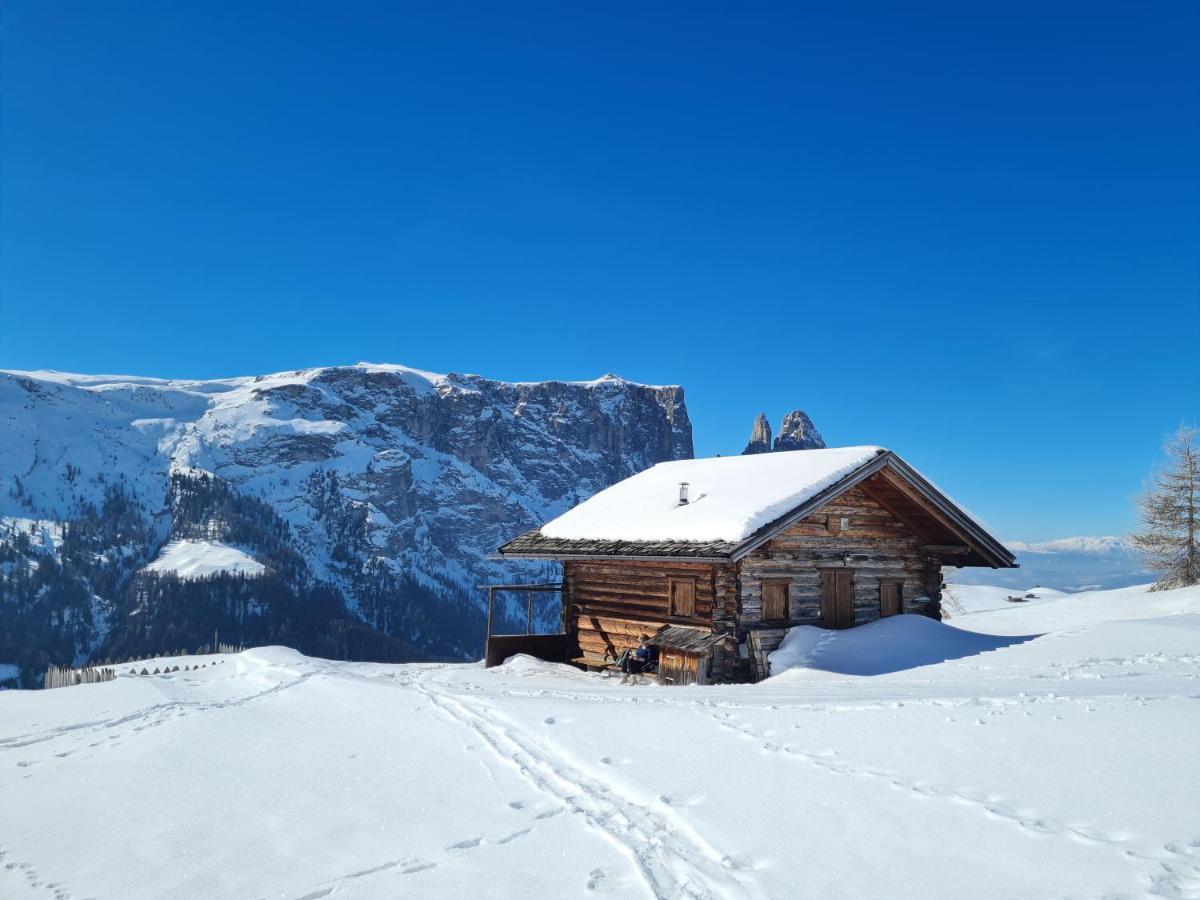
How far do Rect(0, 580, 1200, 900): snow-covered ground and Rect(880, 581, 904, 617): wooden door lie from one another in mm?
8019

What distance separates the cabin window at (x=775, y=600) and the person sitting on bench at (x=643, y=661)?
261 centimetres

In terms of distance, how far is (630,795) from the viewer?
6168 mm

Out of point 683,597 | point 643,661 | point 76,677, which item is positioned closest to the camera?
point 76,677

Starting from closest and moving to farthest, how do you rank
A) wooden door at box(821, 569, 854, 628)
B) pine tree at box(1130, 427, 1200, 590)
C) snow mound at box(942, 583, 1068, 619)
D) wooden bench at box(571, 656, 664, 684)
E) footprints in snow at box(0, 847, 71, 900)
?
footprints in snow at box(0, 847, 71, 900) → wooden door at box(821, 569, 854, 628) → wooden bench at box(571, 656, 664, 684) → pine tree at box(1130, 427, 1200, 590) → snow mound at box(942, 583, 1068, 619)

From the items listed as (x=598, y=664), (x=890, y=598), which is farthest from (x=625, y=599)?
(x=890, y=598)

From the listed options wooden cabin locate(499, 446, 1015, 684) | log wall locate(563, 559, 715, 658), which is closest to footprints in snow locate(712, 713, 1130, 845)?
wooden cabin locate(499, 446, 1015, 684)

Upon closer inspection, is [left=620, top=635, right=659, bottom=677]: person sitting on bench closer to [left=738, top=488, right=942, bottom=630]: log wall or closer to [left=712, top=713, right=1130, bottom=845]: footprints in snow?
[left=738, top=488, right=942, bottom=630]: log wall

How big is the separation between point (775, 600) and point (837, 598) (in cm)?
194

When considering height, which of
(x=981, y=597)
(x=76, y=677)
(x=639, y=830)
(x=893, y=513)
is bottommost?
(x=76, y=677)

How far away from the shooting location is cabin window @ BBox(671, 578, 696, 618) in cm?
1755

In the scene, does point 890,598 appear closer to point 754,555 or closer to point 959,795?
point 754,555

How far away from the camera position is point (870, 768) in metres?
6.41

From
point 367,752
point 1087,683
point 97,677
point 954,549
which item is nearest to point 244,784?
point 367,752

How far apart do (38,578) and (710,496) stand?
177 meters
